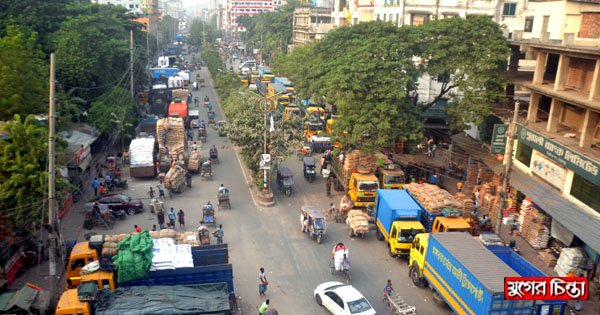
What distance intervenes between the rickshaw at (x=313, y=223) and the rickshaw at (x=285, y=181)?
5687 mm

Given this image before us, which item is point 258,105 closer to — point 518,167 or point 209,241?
point 209,241

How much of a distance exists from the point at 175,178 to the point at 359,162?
39.7 ft

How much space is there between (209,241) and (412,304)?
32.3ft

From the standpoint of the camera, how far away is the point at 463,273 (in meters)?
15.2

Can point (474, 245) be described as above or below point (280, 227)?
above

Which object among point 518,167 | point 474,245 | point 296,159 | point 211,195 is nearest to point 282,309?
point 474,245

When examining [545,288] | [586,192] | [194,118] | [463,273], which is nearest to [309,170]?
[586,192]

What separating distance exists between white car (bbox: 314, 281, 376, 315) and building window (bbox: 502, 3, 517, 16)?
124 ft

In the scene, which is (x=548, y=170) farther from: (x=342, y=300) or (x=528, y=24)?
(x=528, y=24)

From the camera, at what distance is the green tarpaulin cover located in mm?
16125

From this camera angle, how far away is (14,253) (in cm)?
1912

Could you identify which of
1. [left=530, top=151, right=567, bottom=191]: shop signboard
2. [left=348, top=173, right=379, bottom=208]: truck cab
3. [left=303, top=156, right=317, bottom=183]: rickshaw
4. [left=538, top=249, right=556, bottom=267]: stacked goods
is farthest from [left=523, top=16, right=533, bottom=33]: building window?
[left=538, top=249, right=556, bottom=267]: stacked goods

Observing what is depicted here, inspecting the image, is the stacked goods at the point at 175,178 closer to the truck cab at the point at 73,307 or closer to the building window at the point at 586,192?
the truck cab at the point at 73,307

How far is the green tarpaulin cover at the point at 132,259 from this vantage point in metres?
16.1
